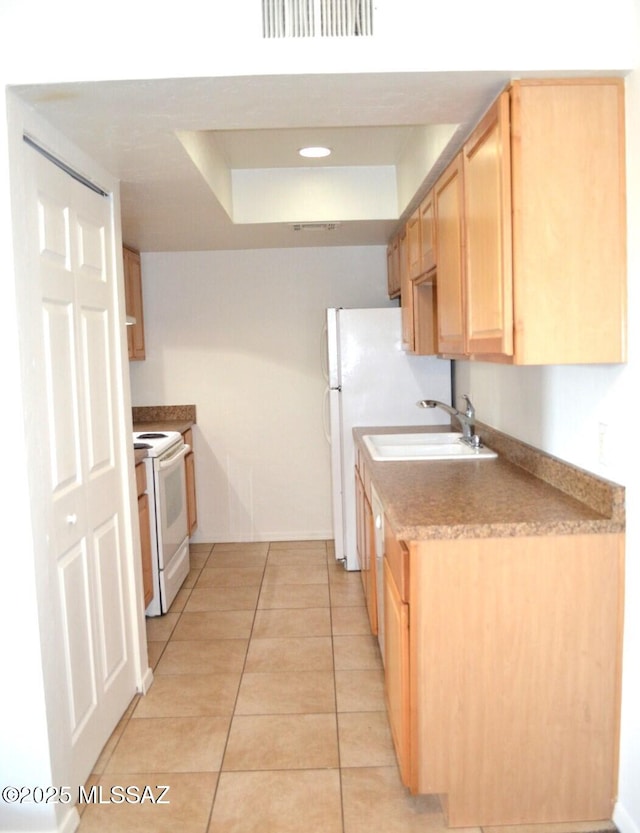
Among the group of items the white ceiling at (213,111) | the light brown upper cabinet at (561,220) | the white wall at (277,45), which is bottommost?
the light brown upper cabinet at (561,220)

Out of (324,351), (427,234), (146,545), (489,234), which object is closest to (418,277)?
(427,234)

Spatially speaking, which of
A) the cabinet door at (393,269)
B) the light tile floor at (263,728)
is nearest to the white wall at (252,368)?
the cabinet door at (393,269)

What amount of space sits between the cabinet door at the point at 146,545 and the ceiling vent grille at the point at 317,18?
2330 mm

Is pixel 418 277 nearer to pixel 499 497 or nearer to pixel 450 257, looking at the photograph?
pixel 450 257

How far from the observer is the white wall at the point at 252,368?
4.65m

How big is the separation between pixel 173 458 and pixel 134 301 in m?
1.23

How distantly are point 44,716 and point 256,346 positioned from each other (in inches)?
125

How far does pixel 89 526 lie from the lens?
7.36 feet

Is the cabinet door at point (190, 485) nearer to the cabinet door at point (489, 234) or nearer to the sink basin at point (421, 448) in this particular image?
the sink basin at point (421, 448)

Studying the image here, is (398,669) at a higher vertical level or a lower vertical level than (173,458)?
lower

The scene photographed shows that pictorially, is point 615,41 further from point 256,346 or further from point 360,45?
point 256,346

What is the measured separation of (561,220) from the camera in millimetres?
1748

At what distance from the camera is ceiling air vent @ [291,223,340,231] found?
152 inches

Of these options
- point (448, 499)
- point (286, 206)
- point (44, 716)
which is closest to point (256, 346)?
point (286, 206)
